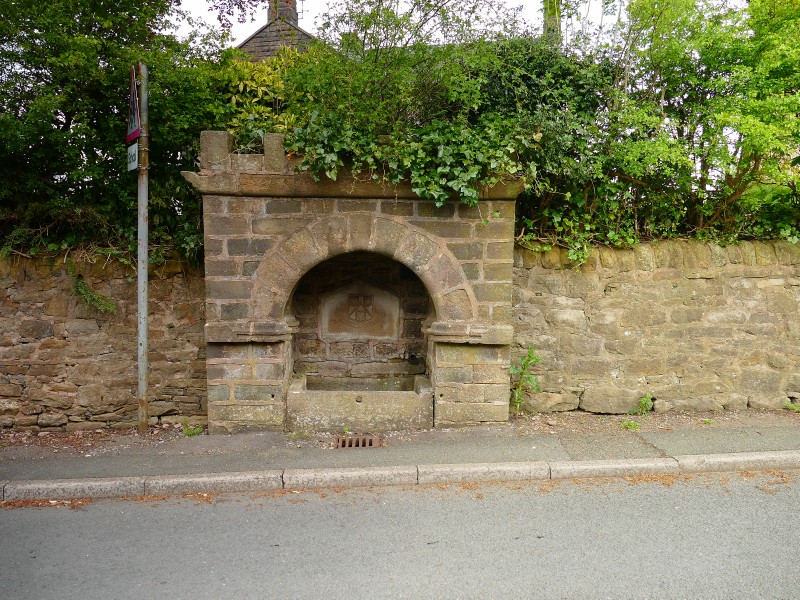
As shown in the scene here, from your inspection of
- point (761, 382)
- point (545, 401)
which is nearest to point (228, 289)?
point (545, 401)

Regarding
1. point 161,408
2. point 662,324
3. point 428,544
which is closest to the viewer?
point 428,544

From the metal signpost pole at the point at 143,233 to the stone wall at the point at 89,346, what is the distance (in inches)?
18.0

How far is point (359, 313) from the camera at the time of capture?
636 centimetres

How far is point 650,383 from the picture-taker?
621 centimetres

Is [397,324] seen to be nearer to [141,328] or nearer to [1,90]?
[141,328]

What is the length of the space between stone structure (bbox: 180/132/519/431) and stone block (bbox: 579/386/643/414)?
1.16 meters

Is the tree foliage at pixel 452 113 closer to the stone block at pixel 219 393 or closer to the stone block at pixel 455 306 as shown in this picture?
the stone block at pixel 455 306

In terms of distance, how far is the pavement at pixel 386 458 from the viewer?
14.6ft

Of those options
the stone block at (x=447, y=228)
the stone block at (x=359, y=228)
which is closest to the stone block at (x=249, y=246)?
the stone block at (x=359, y=228)

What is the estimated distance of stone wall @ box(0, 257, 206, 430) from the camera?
584cm

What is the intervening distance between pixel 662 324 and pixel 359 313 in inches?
132

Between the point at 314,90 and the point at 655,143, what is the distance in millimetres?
3428

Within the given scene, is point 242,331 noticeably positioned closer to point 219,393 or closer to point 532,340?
point 219,393

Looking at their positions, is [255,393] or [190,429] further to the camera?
[190,429]
